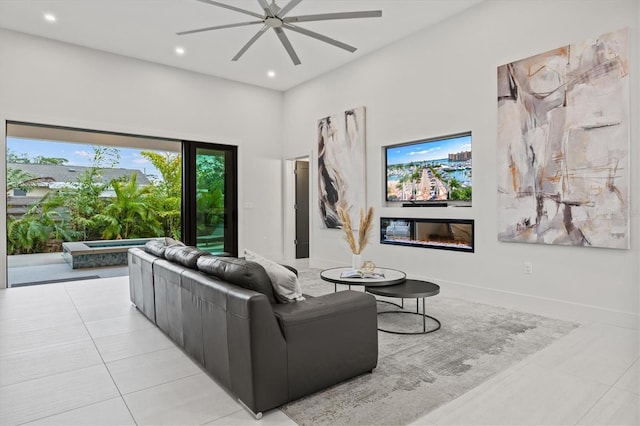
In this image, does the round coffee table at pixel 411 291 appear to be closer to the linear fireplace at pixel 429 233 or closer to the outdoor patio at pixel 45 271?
the linear fireplace at pixel 429 233

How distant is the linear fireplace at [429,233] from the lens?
4602 millimetres

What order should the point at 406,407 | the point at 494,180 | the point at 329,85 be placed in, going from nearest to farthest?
the point at 406,407
the point at 494,180
the point at 329,85

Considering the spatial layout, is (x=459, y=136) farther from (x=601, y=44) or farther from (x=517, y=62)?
(x=601, y=44)

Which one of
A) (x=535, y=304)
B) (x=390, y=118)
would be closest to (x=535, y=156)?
(x=535, y=304)

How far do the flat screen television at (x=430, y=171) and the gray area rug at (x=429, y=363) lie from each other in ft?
4.92

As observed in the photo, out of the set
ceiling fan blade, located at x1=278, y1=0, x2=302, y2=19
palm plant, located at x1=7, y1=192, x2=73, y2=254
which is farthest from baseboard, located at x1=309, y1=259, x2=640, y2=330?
palm plant, located at x1=7, y1=192, x2=73, y2=254

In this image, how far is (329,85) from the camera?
6617 mm

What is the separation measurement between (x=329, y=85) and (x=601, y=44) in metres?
4.07

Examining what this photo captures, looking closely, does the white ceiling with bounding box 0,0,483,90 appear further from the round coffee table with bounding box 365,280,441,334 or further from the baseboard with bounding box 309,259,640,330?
the baseboard with bounding box 309,259,640,330

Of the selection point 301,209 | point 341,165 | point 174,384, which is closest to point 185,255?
point 174,384

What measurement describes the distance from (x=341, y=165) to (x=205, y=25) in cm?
288

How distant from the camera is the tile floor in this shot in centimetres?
193

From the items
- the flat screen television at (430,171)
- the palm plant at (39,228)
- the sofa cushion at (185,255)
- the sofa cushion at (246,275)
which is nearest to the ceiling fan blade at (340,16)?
the flat screen television at (430,171)

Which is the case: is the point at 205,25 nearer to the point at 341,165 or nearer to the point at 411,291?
the point at 341,165
